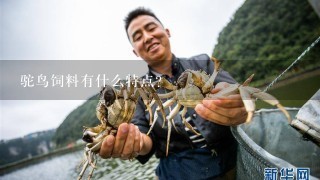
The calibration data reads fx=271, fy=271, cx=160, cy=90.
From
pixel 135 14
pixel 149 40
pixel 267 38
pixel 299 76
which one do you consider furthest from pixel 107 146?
pixel 267 38

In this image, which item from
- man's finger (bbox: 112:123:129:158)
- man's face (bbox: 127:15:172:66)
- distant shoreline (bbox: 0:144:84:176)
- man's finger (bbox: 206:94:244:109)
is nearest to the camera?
man's finger (bbox: 206:94:244:109)

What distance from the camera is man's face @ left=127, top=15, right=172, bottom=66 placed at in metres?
3.15

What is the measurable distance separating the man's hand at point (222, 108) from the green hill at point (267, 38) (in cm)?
2072

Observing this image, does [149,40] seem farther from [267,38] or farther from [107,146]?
[267,38]

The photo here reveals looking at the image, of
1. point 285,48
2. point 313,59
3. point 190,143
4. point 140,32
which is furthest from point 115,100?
point 285,48

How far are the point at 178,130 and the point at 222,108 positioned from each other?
3.22 ft

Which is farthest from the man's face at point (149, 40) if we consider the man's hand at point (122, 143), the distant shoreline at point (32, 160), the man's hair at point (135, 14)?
the distant shoreline at point (32, 160)

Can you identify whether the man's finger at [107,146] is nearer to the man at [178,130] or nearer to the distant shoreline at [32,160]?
the man at [178,130]

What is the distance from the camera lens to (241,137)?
219cm

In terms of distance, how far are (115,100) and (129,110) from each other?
0.12 metres

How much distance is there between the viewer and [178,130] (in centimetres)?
269

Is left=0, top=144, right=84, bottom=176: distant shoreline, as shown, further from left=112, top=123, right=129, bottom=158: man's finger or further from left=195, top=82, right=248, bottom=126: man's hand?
left=195, top=82, right=248, bottom=126: man's hand

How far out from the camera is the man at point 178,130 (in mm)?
1893

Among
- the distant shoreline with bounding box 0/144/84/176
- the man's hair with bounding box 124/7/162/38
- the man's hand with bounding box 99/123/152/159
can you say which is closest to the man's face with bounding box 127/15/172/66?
the man's hair with bounding box 124/7/162/38
